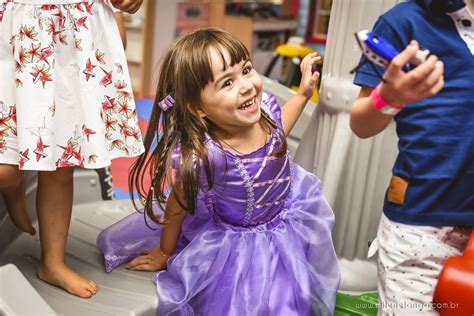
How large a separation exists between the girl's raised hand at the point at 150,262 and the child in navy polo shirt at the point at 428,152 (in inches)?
22.9

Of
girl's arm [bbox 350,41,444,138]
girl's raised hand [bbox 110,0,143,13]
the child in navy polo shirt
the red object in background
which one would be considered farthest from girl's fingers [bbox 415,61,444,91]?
girl's raised hand [bbox 110,0,143,13]

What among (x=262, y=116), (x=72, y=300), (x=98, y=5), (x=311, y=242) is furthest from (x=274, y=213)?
(x=98, y=5)

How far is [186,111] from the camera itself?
4.22ft

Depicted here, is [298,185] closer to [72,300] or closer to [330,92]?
[330,92]

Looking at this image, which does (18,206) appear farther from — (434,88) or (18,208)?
(434,88)

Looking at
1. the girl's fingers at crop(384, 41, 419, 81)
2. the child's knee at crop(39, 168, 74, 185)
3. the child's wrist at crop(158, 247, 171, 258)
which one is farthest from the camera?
the child's wrist at crop(158, 247, 171, 258)

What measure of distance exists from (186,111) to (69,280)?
0.45 metres

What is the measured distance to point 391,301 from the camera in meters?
1.04

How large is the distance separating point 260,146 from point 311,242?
251 mm

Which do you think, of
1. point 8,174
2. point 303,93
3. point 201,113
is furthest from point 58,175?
point 303,93

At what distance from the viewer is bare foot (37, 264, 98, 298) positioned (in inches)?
51.9

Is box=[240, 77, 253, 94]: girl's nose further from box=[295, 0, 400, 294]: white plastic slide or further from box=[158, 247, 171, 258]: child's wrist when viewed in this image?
box=[158, 247, 171, 258]: child's wrist

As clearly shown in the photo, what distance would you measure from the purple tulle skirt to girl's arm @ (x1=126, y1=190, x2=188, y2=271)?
0.03 meters

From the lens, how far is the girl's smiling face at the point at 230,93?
123 cm
